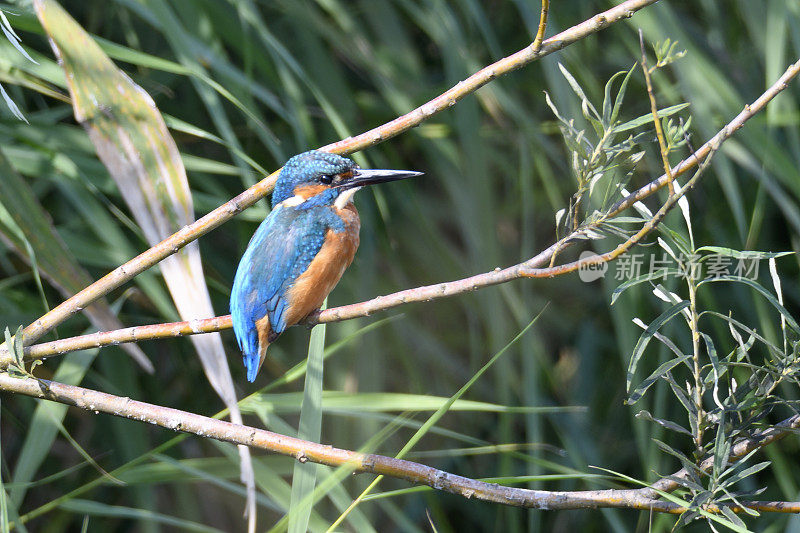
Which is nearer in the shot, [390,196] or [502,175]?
[390,196]

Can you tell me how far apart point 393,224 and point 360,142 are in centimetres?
140

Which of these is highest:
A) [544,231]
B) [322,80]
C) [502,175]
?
[322,80]

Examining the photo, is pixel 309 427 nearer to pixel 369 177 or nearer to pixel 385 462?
pixel 385 462

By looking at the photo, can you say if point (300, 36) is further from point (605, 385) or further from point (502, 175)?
point (605, 385)

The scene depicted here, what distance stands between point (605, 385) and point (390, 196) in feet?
3.19

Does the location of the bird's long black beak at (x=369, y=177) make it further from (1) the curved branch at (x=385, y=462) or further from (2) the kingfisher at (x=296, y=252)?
(1) the curved branch at (x=385, y=462)

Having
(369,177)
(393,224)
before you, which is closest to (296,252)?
(369,177)

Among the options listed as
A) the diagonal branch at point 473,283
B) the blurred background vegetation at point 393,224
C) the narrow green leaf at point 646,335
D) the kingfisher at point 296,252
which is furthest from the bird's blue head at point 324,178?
the narrow green leaf at point 646,335

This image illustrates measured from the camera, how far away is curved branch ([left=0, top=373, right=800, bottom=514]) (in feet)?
3.12

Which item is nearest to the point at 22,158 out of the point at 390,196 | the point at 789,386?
the point at 390,196

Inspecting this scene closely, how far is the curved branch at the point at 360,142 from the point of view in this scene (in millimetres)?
1017

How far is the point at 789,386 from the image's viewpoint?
2068 millimetres

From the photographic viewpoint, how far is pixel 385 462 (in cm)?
100

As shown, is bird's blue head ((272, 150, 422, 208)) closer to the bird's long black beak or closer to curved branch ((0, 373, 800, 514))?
the bird's long black beak
